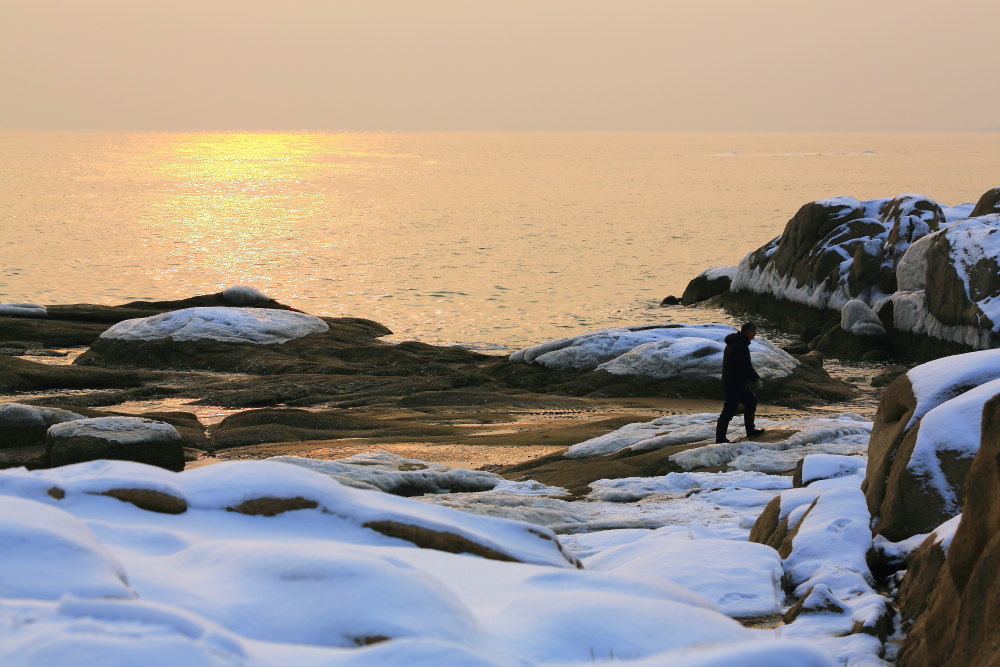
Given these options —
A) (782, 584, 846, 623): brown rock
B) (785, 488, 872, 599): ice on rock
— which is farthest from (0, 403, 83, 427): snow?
(782, 584, 846, 623): brown rock

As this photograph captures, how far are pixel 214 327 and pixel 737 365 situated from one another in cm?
1789

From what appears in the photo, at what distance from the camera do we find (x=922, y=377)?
9.05 m

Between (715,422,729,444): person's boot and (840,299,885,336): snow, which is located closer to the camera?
(715,422,729,444): person's boot

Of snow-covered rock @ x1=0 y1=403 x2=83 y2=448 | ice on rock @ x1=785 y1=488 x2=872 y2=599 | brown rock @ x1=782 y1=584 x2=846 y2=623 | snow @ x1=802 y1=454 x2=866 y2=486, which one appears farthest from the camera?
snow-covered rock @ x1=0 y1=403 x2=83 y2=448

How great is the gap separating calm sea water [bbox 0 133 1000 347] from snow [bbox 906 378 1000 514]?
27139 mm

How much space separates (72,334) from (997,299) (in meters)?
26.2

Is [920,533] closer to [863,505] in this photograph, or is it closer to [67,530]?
[863,505]

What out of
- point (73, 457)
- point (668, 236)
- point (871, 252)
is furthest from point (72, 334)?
point (668, 236)

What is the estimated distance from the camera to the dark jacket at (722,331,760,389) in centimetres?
1492

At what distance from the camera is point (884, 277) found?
106 feet

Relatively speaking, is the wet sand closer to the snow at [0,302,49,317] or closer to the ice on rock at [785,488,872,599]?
the ice on rock at [785,488,872,599]

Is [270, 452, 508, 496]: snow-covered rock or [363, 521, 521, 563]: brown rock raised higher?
[363, 521, 521, 563]: brown rock

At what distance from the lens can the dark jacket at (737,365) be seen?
14.9 m

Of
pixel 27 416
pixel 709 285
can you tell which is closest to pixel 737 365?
pixel 27 416
